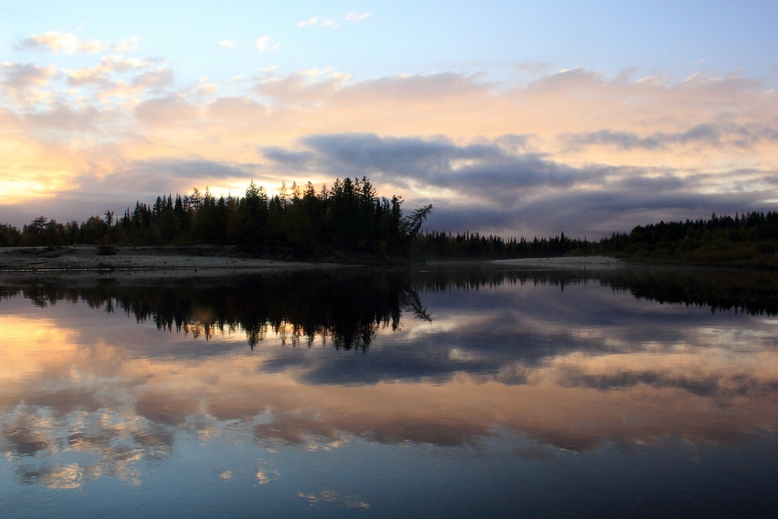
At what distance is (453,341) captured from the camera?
1496 centimetres

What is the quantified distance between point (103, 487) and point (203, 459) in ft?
3.64

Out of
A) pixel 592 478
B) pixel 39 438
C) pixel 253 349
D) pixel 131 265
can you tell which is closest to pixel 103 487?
pixel 39 438

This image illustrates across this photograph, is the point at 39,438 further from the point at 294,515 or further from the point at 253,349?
the point at 253,349

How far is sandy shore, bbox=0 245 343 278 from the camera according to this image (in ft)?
214

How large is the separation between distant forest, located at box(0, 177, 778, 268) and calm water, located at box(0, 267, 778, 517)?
84.1 meters

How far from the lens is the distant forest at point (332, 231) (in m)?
104

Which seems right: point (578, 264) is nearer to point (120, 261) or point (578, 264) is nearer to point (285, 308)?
point (120, 261)

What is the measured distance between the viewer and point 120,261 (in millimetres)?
69938

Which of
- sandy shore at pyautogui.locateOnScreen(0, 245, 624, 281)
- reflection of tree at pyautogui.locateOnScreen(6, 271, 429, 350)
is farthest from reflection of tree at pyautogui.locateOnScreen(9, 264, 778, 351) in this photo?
sandy shore at pyautogui.locateOnScreen(0, 245, 624, 281)

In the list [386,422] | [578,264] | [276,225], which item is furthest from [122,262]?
[578,264]

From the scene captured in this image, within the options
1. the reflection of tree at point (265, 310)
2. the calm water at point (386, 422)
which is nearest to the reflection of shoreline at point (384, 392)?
the calm water at point (386, 422)

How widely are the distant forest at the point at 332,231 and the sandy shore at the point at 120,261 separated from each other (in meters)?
18.0

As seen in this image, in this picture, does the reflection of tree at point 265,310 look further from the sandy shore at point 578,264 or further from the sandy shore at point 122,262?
the sandy shore at point 578,264

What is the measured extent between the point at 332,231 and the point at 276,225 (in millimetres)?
15002
